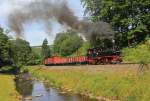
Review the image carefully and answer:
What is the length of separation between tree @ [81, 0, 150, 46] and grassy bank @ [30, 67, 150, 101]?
22070 mm

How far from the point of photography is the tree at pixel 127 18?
7288 centimetres

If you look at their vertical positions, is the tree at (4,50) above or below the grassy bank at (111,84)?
above

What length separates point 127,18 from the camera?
2916 inches

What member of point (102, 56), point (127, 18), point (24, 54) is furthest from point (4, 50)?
point (102, 56)

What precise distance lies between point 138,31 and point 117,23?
15.4 ft

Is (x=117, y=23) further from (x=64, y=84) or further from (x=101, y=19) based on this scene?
(x=64, y=84)

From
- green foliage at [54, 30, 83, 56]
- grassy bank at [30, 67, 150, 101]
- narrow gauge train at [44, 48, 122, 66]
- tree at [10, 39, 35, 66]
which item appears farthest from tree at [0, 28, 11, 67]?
grassy bank at [30, 67, 150, 101]

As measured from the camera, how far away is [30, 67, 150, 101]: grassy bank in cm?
Answer: 3192

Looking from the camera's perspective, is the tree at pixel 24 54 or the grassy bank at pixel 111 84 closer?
the grassy bank at pixel 111 84

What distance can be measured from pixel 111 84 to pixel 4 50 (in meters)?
65.7

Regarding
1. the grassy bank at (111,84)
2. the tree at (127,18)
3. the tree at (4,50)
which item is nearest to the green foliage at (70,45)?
the tree at (4,50)

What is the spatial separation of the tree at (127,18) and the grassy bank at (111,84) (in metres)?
22.1

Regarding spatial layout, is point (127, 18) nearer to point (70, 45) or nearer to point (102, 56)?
point (102, 56)

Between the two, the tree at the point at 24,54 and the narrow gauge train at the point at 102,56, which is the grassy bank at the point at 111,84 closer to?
the narrow gauge train at the point at 102,56
